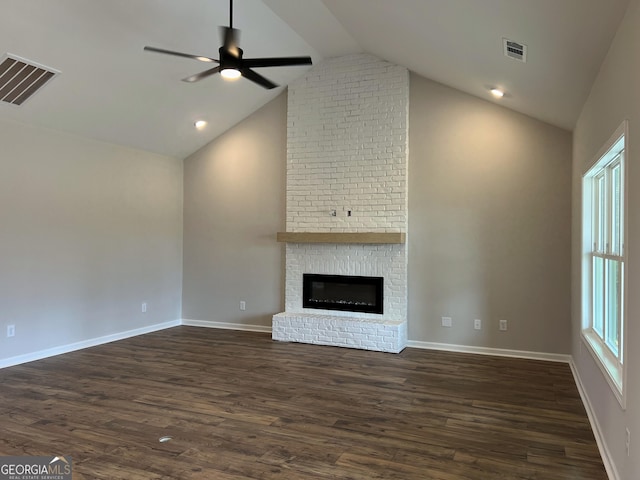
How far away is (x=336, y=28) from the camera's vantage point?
211 inches

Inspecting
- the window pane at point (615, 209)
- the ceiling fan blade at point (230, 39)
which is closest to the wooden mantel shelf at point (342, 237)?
the window pane at point (615, 209)

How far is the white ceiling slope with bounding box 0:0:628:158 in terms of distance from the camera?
10.3ft

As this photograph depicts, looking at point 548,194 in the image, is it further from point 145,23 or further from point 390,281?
point 145,23

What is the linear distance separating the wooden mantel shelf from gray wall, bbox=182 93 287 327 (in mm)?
454

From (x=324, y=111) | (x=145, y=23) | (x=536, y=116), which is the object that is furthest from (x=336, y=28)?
(x=536, y=116)

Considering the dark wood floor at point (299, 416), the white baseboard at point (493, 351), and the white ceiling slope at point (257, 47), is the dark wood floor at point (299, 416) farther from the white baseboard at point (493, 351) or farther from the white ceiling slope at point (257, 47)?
the white ceiling slope at point (257, 47)

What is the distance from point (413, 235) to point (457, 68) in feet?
6.79

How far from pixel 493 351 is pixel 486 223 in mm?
1521

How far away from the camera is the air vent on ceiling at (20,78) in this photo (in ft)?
13.9

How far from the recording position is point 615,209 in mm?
3355

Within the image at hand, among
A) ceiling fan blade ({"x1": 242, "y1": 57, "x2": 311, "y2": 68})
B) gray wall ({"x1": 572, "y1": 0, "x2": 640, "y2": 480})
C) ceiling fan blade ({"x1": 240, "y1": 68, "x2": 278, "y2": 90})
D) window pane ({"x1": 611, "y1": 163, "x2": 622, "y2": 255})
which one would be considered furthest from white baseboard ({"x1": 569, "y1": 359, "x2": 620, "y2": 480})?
ceiling fan blade ({"x1": 240, "y1": 68, "x2": 278, "y2": 90})

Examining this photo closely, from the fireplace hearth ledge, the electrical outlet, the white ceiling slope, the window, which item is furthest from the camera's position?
the fireplace hearth ledge

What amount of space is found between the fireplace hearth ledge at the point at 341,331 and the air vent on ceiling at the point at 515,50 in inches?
127

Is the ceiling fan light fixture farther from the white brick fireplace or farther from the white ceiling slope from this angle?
the white brick fireplace
